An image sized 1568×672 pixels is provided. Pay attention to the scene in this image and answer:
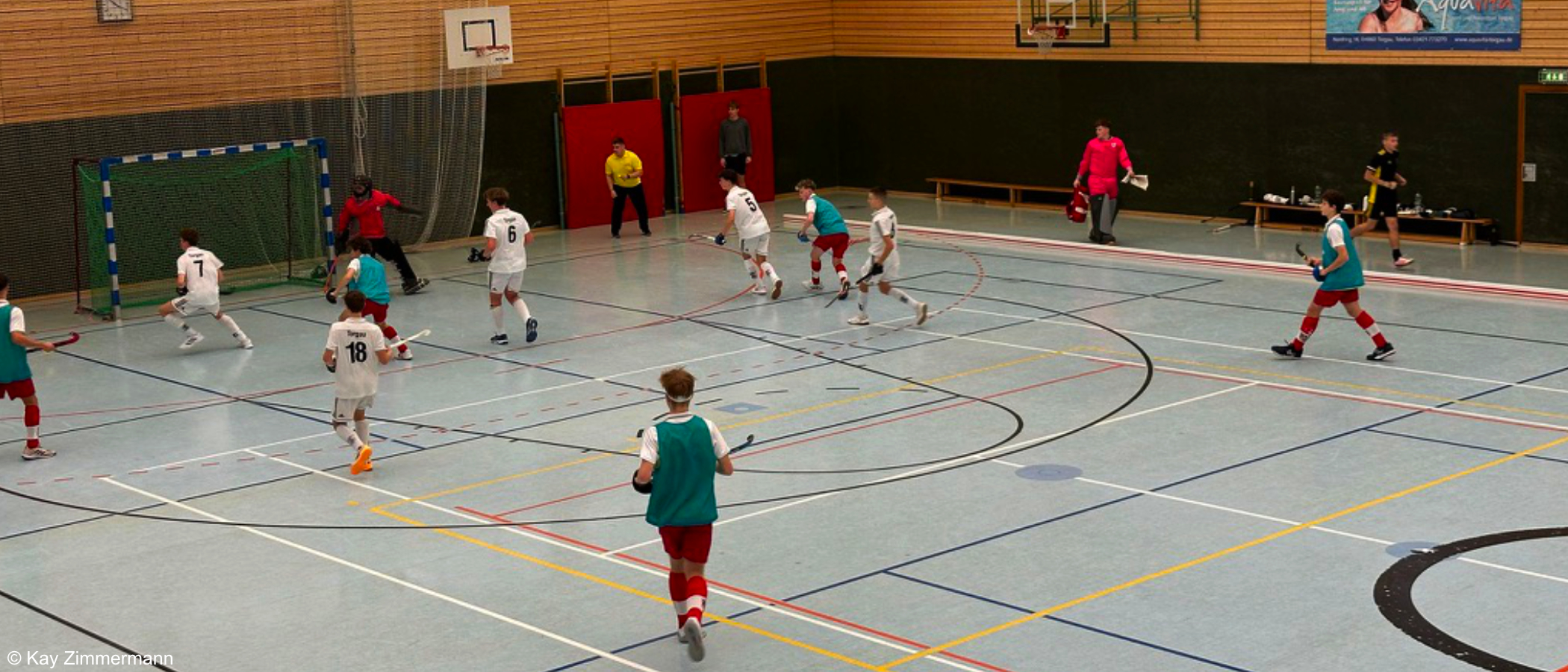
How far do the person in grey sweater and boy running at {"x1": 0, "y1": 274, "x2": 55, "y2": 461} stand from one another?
58.8 feet

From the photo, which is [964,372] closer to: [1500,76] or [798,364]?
[798,364]

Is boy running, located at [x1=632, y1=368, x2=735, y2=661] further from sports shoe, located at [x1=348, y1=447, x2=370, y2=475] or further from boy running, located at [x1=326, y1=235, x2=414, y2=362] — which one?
boy running, located at [x1=326, y1=235, x2=414, y2=362]

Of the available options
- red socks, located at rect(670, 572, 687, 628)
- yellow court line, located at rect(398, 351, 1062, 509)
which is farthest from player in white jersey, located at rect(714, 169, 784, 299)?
red socks, located at rect(670, 572, 687, 628)

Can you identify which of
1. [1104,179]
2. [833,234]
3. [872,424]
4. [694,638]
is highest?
[1104,179]

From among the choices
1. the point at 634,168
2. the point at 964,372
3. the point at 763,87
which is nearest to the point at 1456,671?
the point at 964,372

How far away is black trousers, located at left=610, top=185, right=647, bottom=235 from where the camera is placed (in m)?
30.9

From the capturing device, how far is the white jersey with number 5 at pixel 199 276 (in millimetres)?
21328

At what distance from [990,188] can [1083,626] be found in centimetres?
2317

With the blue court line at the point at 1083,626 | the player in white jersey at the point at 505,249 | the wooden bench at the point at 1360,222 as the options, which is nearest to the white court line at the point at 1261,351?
the player in white jersey at the point at 505,249

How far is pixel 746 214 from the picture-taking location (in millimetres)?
23750

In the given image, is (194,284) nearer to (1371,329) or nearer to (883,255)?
(883,255)

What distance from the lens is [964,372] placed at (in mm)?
19203

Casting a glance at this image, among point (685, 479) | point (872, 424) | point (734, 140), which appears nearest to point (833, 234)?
point (872, 424)

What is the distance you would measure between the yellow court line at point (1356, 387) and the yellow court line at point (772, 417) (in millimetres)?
1213
